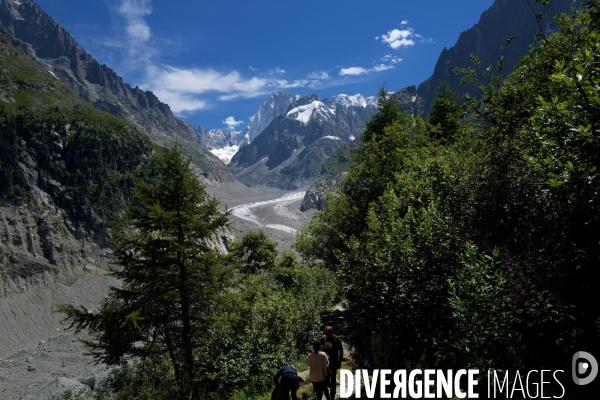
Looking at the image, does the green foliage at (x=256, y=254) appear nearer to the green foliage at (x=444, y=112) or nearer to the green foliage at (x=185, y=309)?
the green foliage at (x=444, y=112)

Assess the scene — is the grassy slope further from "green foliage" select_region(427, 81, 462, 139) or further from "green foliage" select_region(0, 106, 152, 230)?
"green foliage" select_region(427, 81, 462, 139)

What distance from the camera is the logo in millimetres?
4758

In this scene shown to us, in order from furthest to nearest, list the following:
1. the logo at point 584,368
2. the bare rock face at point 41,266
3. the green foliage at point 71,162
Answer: the green foliage at point 71,162
the bare rock face at point 41,266
the logo at point 584,368

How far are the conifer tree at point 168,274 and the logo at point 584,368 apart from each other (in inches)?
504

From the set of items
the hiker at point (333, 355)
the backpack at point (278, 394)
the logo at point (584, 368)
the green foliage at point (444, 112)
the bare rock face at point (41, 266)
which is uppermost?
the green foliage at point (444, 112)

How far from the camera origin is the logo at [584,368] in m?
4.76

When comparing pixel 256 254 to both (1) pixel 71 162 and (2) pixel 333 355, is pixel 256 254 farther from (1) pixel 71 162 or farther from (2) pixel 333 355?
(1) pixel 71 162

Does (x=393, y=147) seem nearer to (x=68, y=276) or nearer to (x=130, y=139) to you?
(x=68, y=276)

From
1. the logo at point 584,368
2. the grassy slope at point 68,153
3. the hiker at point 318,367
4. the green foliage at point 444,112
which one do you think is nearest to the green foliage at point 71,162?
the grassy slope at point 68,153

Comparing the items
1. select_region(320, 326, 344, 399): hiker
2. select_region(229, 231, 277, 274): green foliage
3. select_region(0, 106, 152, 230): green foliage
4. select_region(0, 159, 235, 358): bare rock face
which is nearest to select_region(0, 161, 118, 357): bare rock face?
select_region(0, 159, 235, 358): bare rock face

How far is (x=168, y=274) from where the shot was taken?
49.0ft

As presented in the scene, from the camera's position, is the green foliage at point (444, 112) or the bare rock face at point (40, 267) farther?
the bare rock face at point (40, 267)

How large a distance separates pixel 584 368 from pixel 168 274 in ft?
46.5

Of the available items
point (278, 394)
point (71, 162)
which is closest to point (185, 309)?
point (278, 394)
